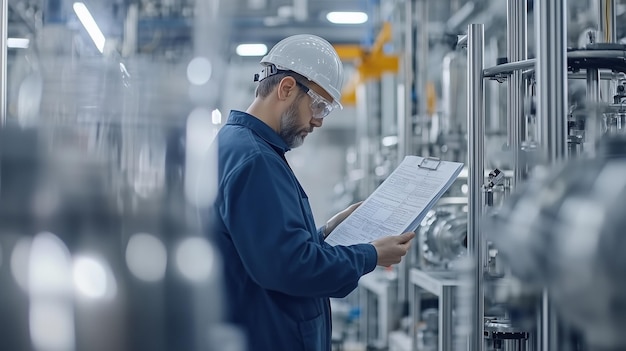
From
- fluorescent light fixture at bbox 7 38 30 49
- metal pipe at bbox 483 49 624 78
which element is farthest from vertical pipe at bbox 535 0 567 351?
fluorescent light fixture at bbox 7 38 30 49

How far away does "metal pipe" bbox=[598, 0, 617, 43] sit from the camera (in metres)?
1.84

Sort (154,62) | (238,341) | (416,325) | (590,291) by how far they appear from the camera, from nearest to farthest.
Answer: (590,291), (238,341), (154,62), (416,325)

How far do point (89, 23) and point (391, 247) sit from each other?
112 cm

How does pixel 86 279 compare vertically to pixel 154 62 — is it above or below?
below

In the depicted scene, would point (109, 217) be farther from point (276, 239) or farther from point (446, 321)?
point (446, 321)

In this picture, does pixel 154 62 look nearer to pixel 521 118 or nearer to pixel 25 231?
pixel 25 231

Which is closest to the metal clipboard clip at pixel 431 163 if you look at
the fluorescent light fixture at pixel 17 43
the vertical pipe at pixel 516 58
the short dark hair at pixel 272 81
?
the vertical pipe at pixel 516 58

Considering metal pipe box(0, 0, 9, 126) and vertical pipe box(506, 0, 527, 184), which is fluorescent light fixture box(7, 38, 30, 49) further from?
vertical pipe box(506, 0, 527, 184)

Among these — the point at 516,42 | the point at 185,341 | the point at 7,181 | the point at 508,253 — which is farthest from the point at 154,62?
the point at 508,253

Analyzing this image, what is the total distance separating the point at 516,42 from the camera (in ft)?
5.81

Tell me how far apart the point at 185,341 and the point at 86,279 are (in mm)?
274

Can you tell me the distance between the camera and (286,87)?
1.79 meters

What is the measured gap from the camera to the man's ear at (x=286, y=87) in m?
1.78

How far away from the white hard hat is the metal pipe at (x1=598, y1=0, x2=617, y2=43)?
74 centimetres
